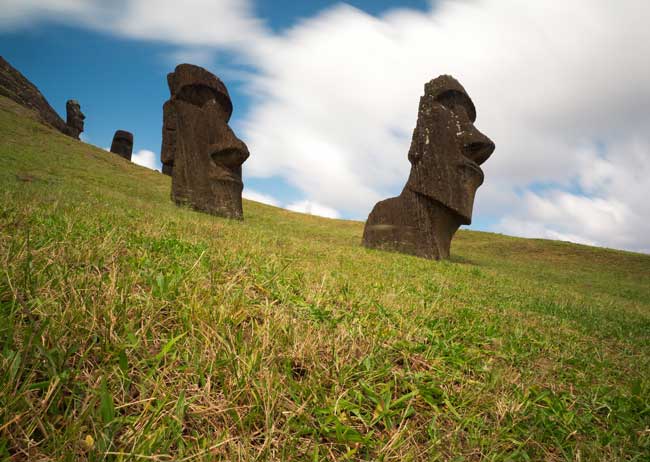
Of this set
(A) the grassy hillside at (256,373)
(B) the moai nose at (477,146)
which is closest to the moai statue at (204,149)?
(B) the moai nose at (477,146)

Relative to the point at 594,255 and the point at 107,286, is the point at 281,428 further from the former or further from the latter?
the point at 594,255

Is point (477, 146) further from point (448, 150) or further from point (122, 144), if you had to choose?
point (122, 144)

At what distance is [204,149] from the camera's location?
10.9m

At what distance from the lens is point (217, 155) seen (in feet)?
35.4

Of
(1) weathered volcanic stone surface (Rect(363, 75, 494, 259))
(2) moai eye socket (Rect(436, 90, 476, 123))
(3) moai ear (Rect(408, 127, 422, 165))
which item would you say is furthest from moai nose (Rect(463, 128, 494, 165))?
(3) moai ear (Rect(408, 127, 422, 165))

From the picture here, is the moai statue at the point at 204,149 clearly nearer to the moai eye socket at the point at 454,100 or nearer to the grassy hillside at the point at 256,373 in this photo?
the moai eye socket at the point at 454,100

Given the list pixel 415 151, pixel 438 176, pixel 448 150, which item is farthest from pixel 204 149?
pixel 448 150

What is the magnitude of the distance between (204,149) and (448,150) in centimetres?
756

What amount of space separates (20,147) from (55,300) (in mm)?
19208

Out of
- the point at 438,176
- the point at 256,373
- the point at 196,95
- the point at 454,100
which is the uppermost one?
the point at 454,100

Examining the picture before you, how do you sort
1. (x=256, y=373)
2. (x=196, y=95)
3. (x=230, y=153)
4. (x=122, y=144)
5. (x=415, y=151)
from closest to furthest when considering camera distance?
(x=256, y=373) < (x=415, y=151) < (x=230, y=153) < (x=196, y=95) < (x=122, y=144)

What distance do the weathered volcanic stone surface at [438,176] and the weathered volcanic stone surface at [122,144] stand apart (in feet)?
108

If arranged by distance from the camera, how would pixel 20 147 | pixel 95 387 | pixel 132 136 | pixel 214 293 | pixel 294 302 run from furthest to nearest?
pixel 132 136, pixel 20 147, pixel 294 302, pixel 214 293, pixel 95 387

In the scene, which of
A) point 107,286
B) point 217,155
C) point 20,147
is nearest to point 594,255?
point 217,155
